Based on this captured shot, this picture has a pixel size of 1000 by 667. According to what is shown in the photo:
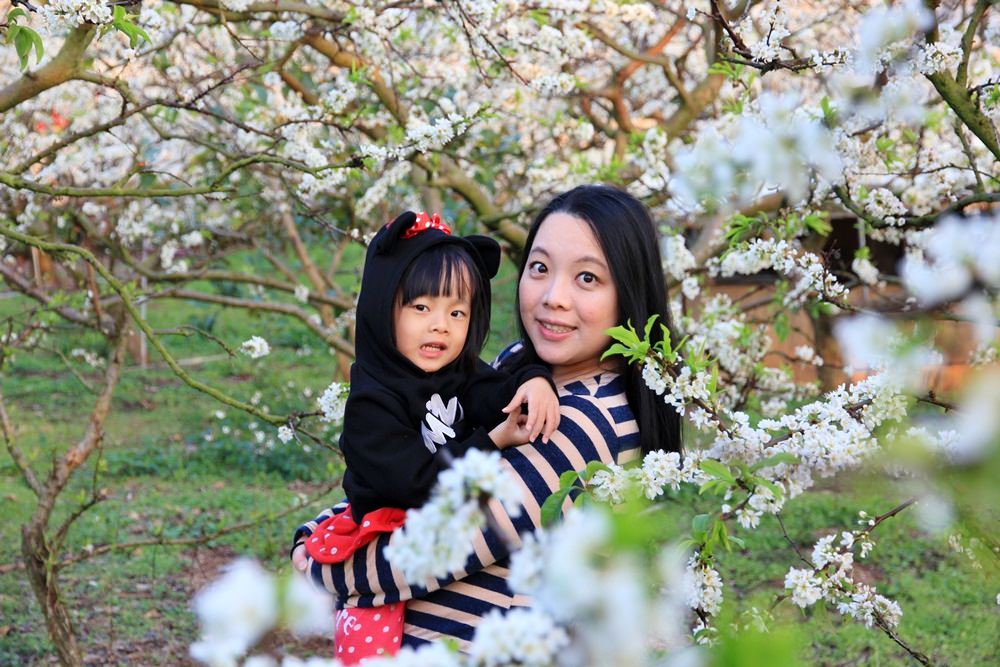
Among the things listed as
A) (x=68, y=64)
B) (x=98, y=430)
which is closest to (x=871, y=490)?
(x=68, y=64)

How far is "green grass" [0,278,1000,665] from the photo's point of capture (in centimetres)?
421

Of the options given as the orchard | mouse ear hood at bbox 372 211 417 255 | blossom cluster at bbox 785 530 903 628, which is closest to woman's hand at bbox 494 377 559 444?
the orchard

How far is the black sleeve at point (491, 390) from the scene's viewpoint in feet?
6.22

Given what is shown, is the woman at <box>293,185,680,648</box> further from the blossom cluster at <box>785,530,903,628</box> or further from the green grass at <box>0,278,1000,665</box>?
the green grass at <box>0,278,1000,665</box>

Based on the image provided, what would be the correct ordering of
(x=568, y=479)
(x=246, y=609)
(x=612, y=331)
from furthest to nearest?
1. (x=612, y=331)
2. (x=568, y=479)
3. (x=246, y=609)

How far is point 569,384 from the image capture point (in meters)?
1.99

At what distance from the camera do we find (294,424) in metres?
2.61

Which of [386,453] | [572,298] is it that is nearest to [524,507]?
[386,453]

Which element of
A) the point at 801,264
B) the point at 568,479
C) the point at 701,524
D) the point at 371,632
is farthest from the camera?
the point at 801,264

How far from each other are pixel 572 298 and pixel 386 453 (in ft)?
1.55

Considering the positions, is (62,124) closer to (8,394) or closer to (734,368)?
(8,394)

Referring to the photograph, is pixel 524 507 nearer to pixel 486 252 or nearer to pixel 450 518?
pixel 486 252

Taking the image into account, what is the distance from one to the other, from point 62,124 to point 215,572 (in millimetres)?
4199

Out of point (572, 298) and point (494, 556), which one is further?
point (572, 298)
